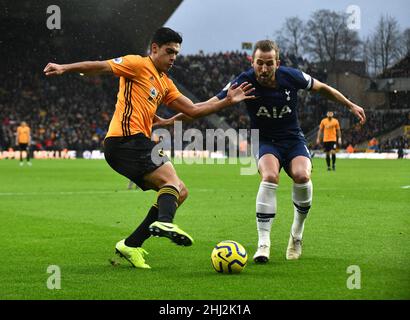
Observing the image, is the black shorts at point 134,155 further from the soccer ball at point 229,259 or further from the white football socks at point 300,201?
the white football socks at point 300,201

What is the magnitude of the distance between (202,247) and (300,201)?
1438mm

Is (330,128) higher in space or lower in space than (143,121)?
lower

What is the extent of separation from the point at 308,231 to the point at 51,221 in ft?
13.8

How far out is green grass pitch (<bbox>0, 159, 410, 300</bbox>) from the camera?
6.53 metres

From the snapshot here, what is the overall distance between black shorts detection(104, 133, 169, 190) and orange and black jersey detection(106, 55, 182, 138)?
71 mm

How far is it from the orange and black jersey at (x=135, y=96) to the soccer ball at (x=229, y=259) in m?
1.44

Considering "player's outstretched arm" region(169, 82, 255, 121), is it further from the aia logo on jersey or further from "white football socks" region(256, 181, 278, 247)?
"white football socks" region(256, 181, 278, 247)

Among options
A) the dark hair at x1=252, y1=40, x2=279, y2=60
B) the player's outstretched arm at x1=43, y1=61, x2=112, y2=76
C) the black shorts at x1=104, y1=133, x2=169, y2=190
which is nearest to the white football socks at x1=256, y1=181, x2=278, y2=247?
the black shorts at x1=104, y1=133, x2=169, y2=190

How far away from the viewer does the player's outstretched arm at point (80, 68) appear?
286 inches

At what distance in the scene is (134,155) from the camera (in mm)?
7844
